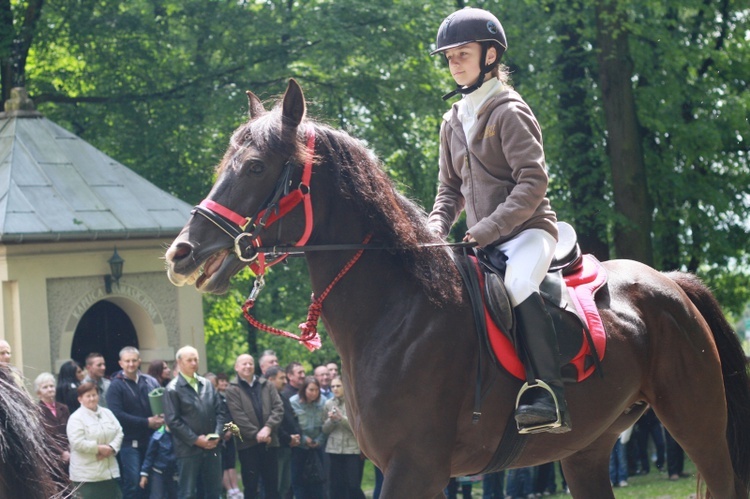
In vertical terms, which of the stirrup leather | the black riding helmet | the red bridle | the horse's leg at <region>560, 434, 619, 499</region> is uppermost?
the black riding helmet

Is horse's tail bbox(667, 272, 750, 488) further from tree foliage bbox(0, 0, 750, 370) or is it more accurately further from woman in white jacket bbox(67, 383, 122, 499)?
tree foliage bbox(0, 0, 750, 370)

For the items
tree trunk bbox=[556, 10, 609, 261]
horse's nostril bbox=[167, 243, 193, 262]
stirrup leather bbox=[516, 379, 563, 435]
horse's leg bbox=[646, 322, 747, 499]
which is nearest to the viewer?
horse's nostril bbox=[167, 243, 193, 262]

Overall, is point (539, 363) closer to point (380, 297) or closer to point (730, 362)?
point (380, 297)

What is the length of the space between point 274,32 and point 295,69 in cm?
76

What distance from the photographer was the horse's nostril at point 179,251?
4.92 meters

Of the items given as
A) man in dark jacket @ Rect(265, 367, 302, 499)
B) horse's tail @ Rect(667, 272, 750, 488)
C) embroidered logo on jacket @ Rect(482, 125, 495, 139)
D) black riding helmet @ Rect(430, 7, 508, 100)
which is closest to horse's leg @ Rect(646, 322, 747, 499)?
horse's tail @ Rect(667, 272, 750, 488)

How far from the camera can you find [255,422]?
41.3 ft

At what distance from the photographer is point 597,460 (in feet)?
20.6

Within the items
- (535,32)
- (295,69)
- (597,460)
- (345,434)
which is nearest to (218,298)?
(295,69)

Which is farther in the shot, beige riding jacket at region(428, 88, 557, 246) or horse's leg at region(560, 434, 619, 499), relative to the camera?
horse's leg at region(560, 434, 619, 499)

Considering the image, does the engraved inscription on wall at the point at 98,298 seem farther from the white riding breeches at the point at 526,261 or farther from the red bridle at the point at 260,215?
the white riding breeches at the point at 526,261

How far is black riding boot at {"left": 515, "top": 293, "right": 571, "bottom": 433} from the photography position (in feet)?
17.4

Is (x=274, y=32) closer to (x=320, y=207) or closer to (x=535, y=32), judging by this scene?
(x=535, y=32)

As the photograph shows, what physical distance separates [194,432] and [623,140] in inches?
384
